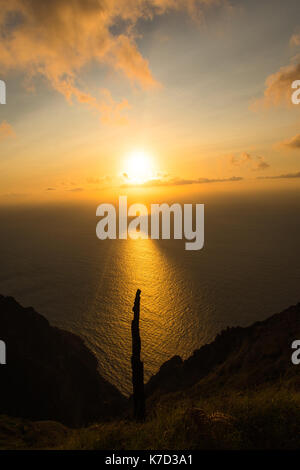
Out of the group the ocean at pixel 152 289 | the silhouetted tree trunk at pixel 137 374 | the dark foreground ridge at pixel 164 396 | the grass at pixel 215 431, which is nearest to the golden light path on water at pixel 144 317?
the ocean at pixel 152 289

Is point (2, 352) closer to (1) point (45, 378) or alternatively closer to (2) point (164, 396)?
(1) point (45, 378)

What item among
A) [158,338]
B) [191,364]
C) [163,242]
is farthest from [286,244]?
[191,364]

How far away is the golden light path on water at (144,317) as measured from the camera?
1928 inches

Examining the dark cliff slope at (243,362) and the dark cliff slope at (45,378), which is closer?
the dark cliff slope at (243,362)

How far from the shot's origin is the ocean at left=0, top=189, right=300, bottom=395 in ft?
181

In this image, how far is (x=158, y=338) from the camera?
55906mm

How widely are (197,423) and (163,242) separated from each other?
510 ft

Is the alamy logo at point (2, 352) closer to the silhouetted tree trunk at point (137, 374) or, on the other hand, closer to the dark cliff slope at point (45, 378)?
the dark cliff slope at point (45, 378)

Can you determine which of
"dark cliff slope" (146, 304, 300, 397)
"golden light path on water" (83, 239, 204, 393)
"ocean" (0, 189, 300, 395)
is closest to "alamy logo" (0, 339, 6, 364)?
"dark cliff slope" (146, 304, 300, 397)

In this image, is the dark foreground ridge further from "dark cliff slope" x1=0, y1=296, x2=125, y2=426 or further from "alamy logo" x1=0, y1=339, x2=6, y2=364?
"alamy logo" x1=0, y1=339, x2=6, y2=364

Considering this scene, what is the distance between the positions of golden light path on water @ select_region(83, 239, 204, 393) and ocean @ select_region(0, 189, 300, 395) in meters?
0.25

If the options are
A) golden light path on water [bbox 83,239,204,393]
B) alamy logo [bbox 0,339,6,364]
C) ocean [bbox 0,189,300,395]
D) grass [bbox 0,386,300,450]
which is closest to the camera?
grass [bbox 0,386,300,450]

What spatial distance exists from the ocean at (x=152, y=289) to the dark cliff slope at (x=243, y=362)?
1593 centimetres
